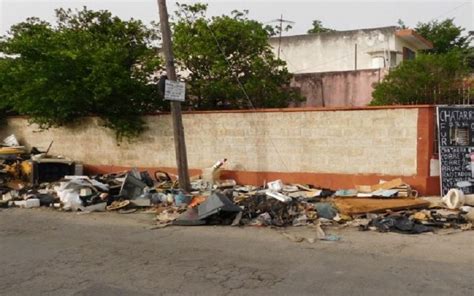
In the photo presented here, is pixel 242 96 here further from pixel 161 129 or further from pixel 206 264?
pixel 206 264

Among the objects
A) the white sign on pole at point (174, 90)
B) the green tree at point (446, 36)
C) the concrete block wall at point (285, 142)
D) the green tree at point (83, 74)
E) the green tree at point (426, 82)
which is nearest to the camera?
the concrete block wall at point (285, 142)

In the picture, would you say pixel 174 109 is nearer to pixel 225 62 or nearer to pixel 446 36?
pixel 225 62

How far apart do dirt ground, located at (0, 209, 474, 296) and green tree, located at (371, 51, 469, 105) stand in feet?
16.1

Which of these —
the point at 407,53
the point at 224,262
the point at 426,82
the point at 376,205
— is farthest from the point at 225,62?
the point at 407,53

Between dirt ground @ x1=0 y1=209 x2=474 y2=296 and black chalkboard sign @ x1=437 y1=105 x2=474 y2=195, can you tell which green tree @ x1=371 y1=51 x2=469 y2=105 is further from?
dirt ground @ x1=0 y1=209 x2=474 y2=296

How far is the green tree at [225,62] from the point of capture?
15789mm

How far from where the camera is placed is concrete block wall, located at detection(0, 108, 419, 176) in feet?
38.2

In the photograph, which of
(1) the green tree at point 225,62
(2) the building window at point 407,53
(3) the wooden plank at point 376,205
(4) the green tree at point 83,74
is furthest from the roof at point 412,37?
(3) the wooden plank at point 376,205

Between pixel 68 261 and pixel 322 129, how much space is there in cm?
717

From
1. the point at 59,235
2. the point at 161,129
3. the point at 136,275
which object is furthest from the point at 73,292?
the point at 161,129

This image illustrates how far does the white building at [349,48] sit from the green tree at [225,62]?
6522 millimetres

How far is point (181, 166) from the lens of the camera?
12.6 meters

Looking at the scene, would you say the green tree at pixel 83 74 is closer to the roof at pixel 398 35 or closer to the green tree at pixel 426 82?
the green tree at pixel 426 82

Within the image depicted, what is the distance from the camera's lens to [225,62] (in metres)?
15.9
